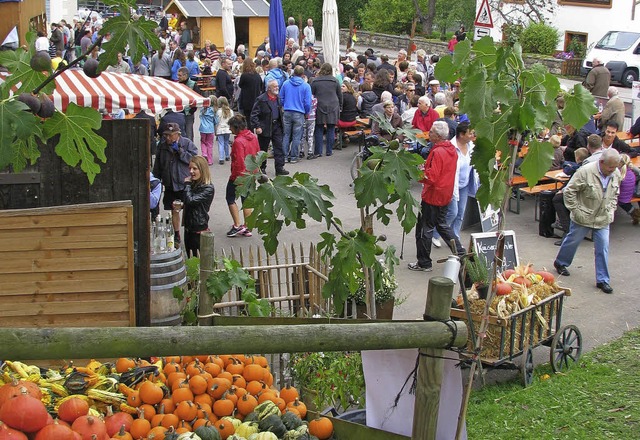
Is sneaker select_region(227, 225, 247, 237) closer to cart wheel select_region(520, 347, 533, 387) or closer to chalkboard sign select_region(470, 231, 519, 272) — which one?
chalkboard sign select_region(470, 231, 519, 272)

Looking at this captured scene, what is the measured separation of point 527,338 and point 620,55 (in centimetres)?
2741

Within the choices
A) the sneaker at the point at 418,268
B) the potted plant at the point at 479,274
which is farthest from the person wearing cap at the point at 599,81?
the potted plant at the point at 479,274

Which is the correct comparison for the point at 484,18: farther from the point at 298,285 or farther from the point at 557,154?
the point at 298,285

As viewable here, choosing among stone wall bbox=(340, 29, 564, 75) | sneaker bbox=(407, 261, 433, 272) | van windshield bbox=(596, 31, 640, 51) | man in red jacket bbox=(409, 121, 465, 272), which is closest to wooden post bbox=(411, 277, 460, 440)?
man in red jacket bbox=(409, 121, 465, 272)

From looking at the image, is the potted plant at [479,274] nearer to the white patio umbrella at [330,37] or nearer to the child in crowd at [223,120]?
the child in crowd at [223,120]

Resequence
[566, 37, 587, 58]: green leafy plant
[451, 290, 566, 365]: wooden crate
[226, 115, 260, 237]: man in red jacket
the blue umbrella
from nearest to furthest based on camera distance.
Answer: [451, 290, 566, 365]: wooden crate
[226, 115, 260, 237]: man in red jacket
the blue umbrella
[566, 37, 587, 58]: green leafy plant

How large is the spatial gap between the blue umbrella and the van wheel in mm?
14433

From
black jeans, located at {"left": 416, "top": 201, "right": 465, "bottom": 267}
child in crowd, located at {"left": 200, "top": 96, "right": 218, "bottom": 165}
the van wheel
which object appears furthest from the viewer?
the van wheel

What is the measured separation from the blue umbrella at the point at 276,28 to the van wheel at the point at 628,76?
47.4 ft

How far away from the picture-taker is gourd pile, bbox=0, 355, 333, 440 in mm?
4285

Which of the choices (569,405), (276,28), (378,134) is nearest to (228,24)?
(276,28)

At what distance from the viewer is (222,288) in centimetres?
619

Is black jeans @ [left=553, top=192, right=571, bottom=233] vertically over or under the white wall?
under

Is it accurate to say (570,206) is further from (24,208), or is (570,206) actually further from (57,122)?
(57,122)
